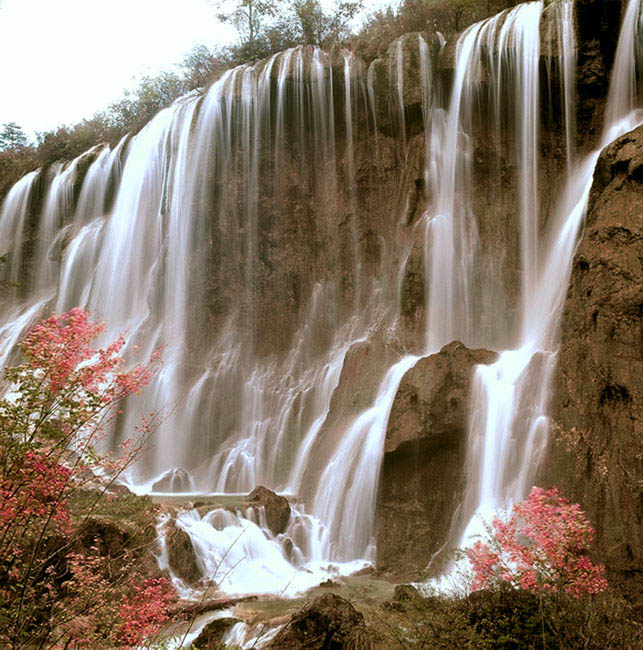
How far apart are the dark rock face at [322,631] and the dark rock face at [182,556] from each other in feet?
16.6

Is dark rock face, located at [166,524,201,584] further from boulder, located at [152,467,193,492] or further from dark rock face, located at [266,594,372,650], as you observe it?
boulder, located at [152,467,193,492]

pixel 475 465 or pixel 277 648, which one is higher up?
pixel 475 465

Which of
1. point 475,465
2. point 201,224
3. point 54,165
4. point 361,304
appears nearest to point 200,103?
point 201,224

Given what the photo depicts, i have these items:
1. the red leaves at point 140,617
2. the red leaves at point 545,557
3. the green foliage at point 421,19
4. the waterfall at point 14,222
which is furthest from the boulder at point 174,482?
the waterfall at point 14,222

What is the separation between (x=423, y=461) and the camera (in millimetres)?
13031

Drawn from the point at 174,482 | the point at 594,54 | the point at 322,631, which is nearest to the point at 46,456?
the point at 322,631

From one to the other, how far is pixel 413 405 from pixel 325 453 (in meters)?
4.26

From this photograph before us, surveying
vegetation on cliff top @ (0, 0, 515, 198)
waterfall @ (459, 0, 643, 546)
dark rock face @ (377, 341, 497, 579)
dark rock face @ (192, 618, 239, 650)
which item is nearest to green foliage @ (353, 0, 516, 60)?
vegetation on cliff top @ (0, 0, 515, 198)

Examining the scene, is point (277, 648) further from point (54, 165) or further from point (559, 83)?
point (54, 165)

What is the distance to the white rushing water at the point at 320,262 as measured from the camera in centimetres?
1552

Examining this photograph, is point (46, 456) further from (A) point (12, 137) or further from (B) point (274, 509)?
(A) point (12, 137)

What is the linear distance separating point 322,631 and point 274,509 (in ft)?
24.9

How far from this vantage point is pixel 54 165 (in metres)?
36.2

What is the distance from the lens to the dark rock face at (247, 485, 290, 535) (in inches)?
543
